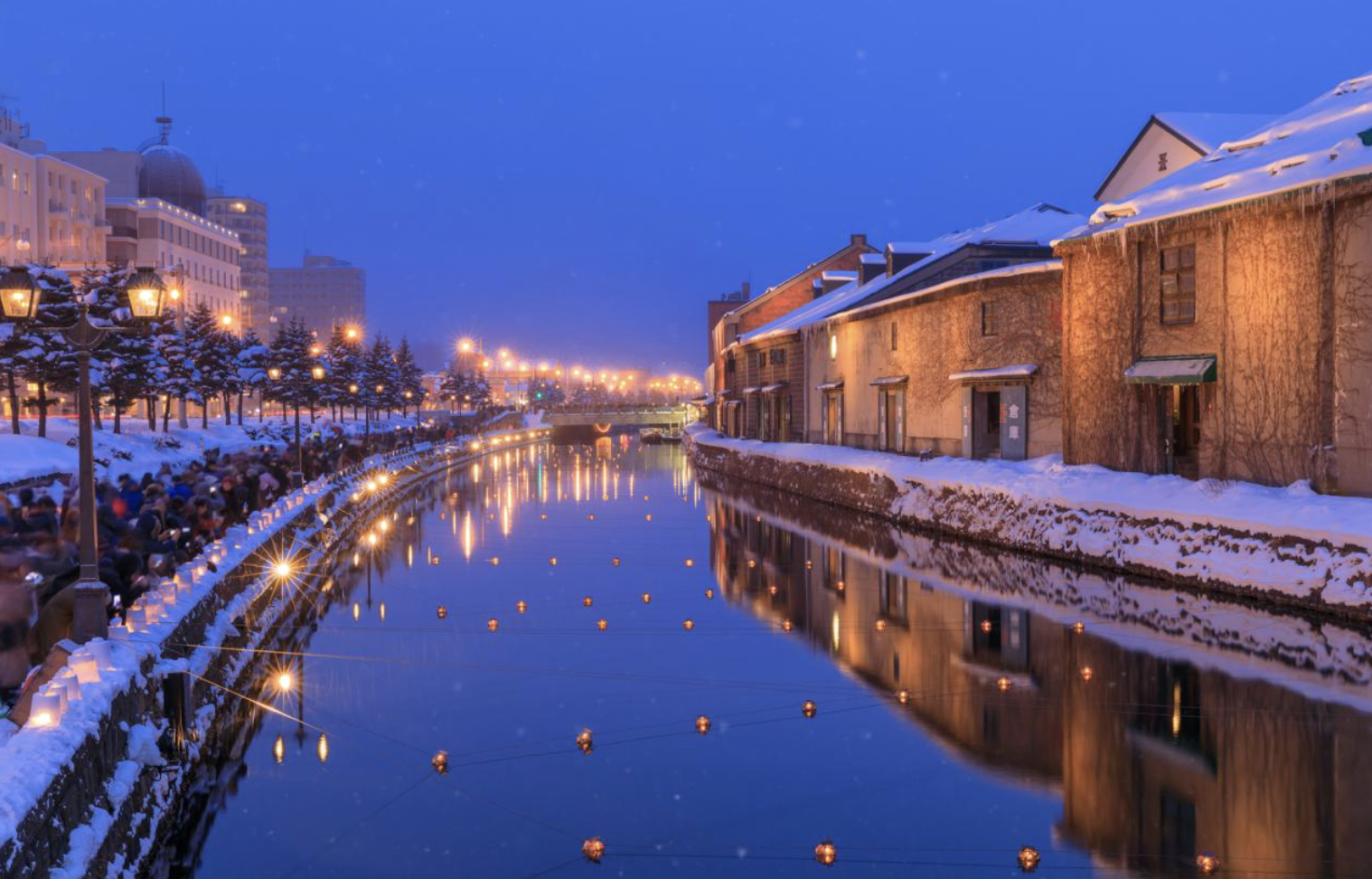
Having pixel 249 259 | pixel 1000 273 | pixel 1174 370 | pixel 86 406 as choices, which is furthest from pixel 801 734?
pixel 249 259

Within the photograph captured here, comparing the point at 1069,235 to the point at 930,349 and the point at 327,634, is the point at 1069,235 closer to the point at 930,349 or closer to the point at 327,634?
the point at 930,349

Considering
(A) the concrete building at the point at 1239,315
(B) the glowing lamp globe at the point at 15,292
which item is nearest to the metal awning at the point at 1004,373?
(A) the concrete building at the point at 1239,315

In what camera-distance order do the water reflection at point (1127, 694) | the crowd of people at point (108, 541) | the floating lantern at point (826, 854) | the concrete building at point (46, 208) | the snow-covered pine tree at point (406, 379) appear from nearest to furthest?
the floating lantern at point (826, 854) → the water reflection at point (1127, 694) → the crowd of people at point (108, 541) → the concrete building at point (46, 208) → the snow-covered pine tree at point (406, 379)

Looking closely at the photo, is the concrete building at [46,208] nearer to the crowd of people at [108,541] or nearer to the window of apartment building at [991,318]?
the crowd of people at [108,541]

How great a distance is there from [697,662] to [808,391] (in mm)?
37936

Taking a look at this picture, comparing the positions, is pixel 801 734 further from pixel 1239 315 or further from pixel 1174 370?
pixel 1174 370

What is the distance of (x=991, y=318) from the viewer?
117 feet

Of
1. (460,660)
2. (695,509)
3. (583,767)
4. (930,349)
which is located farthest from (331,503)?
(583,767)

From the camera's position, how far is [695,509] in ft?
131

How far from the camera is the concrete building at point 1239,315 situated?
71.9ft

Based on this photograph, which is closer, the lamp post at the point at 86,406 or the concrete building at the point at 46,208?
the lamp post at the point at 86,406

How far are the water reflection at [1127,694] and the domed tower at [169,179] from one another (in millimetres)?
107026

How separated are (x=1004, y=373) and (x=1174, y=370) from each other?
27.5 ft

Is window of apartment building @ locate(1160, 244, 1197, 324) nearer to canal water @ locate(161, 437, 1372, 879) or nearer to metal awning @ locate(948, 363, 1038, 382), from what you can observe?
canal water @ locate(161, 437, 1372, 879)
